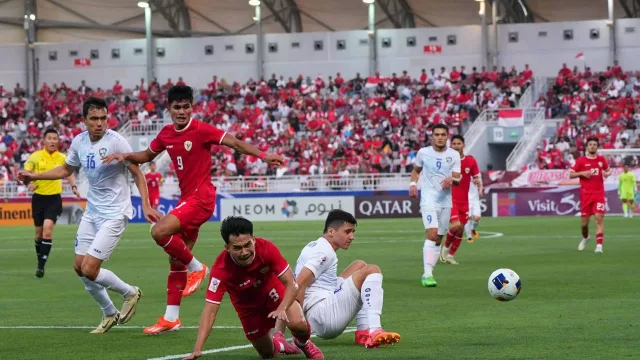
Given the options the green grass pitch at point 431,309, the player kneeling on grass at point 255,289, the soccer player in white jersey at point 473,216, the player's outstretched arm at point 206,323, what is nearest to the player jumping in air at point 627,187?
the soccer player in white jersey at point 473,216

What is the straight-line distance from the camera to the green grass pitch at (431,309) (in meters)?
9.48

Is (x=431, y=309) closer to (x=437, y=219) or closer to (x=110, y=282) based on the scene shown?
(x=110, y=282)

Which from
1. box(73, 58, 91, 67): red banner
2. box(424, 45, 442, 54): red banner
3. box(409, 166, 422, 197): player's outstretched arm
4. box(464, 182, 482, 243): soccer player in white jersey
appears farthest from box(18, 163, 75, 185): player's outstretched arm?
box(73, 58, 91, 67): red banner

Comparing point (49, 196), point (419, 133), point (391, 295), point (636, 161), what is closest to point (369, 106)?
point (419, 133)

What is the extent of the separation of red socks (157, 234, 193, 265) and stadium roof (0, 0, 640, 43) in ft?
183

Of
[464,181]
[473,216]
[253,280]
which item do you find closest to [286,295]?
[253,280]

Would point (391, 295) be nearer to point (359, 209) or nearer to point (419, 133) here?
point (359, 209)

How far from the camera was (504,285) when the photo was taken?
1202 cm

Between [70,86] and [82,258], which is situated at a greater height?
[70,86]

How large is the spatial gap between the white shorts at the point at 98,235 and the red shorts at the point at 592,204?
13.9 m

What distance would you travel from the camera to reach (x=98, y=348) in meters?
9.92

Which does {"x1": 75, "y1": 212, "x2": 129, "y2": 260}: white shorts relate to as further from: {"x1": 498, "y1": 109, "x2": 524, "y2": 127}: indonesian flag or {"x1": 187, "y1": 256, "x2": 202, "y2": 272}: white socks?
{"x1": 498, "y1": 109, "x2": 524, "y2": 127}: indonesian flag

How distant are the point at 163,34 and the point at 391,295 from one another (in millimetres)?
56356

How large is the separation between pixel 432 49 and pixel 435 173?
46.2 metres
